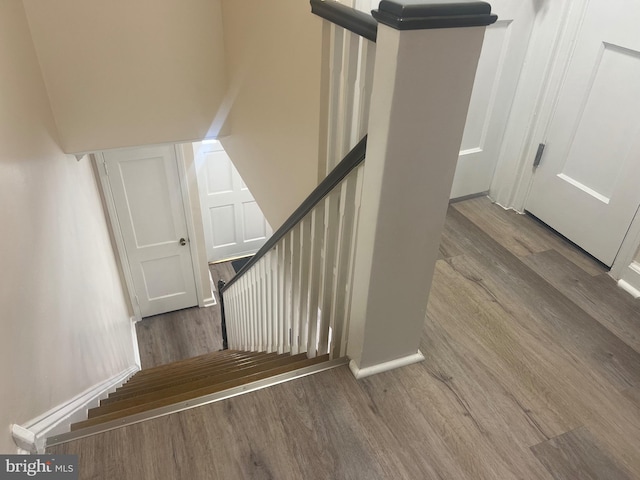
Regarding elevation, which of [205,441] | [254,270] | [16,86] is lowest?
[254,270]

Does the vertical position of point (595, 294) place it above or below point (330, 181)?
below

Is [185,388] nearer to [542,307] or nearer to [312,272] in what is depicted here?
Answer: [312,272]

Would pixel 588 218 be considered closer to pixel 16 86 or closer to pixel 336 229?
pixel 336 229

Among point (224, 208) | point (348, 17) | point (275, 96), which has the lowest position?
point (224, 208)

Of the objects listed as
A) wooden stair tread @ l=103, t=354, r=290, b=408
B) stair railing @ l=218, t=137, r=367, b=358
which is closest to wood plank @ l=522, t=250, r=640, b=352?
stair railing @ l=218, t=137, r=367, b=358

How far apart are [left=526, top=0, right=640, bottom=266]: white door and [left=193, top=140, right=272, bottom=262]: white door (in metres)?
3.21

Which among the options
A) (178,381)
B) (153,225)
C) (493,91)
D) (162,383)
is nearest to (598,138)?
(493,91)

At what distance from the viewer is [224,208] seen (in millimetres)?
5473

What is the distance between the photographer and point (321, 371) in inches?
65.1

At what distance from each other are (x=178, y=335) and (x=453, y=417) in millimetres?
3884

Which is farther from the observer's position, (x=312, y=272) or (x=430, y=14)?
(x=312, y=272)

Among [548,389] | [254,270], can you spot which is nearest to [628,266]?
[548,389]

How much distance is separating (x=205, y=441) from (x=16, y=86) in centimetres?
160

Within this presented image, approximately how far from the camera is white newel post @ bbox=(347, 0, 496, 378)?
1.07 meters
